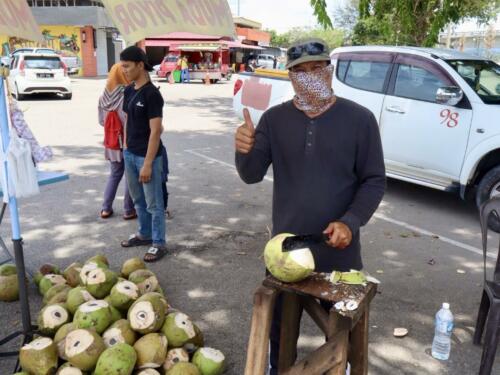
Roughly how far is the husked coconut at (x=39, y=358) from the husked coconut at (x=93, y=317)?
20cm

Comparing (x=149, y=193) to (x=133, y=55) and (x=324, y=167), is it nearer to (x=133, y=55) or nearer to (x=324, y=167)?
(x=133, y=55)

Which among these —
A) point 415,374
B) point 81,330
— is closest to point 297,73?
point 81,330

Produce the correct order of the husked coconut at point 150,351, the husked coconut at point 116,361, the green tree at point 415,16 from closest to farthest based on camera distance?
the husked coconut at point 116,361, the husked coconut at point 150,351, the green tree at point 415,16

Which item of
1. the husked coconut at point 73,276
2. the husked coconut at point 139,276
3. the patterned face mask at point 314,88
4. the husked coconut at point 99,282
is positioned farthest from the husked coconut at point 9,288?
the patterned face mask at point 314,88

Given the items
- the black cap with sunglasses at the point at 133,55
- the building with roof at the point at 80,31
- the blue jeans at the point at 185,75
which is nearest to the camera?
the black cap with sunglasses at the point at 133,55

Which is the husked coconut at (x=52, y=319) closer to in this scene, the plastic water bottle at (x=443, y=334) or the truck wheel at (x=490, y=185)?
the plastic water bottle at (x=443, y=334)

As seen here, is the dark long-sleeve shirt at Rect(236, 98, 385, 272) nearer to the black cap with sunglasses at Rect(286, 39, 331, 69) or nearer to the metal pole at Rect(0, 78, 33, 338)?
the black cap with sunglasses at Rect(286, 39, 331, 69)

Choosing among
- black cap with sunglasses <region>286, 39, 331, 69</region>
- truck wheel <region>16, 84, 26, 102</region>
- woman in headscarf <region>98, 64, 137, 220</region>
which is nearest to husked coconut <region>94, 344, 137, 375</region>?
black cap with sunglasses <region>286, 39, 331, 69</region>

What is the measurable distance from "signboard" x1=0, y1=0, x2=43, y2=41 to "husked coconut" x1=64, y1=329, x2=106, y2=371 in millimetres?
1707

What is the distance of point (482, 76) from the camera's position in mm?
5961

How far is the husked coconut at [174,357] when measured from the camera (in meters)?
2.67

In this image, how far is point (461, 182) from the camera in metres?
5.64

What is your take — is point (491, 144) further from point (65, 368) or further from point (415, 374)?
point (65, 368)

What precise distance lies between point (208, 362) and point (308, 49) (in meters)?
1.76
